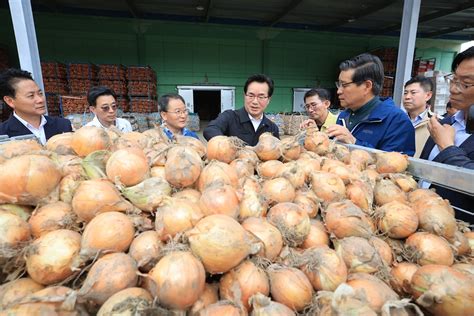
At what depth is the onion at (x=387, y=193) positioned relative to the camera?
1417mm

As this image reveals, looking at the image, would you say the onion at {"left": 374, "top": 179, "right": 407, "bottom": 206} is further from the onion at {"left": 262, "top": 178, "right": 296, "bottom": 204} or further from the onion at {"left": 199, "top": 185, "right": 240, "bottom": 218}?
the onion at {"left": 199, "top": 185, "right": 240, "bottom": 218}

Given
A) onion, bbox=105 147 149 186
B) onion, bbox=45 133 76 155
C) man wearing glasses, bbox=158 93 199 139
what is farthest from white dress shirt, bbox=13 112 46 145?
onion, bbox=105 147 149 186

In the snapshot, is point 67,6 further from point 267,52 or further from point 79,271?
point 79,271

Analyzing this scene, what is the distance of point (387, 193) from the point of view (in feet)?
4.70

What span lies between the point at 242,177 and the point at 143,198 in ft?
1.74

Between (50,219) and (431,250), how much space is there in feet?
5.24

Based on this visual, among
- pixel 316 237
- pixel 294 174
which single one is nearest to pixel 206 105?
pixel 294 174

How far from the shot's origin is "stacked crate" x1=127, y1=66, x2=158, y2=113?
10.0 meters

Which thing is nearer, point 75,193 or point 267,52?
point 75,193

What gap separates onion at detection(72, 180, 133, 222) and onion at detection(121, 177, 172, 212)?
0.04 meters

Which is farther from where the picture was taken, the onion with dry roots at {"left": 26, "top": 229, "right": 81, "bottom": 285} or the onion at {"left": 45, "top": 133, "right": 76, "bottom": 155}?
the onion at {"left": 45, "top": 133, "right": 76, "bottom": 155}

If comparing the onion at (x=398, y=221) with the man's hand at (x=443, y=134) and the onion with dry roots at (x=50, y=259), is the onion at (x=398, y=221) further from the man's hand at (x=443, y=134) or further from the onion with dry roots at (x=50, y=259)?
the onion with dry roots at (x=50, y=259)

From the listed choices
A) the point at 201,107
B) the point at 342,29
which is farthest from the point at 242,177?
the point at 201,107

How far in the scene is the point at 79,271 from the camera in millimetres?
913
